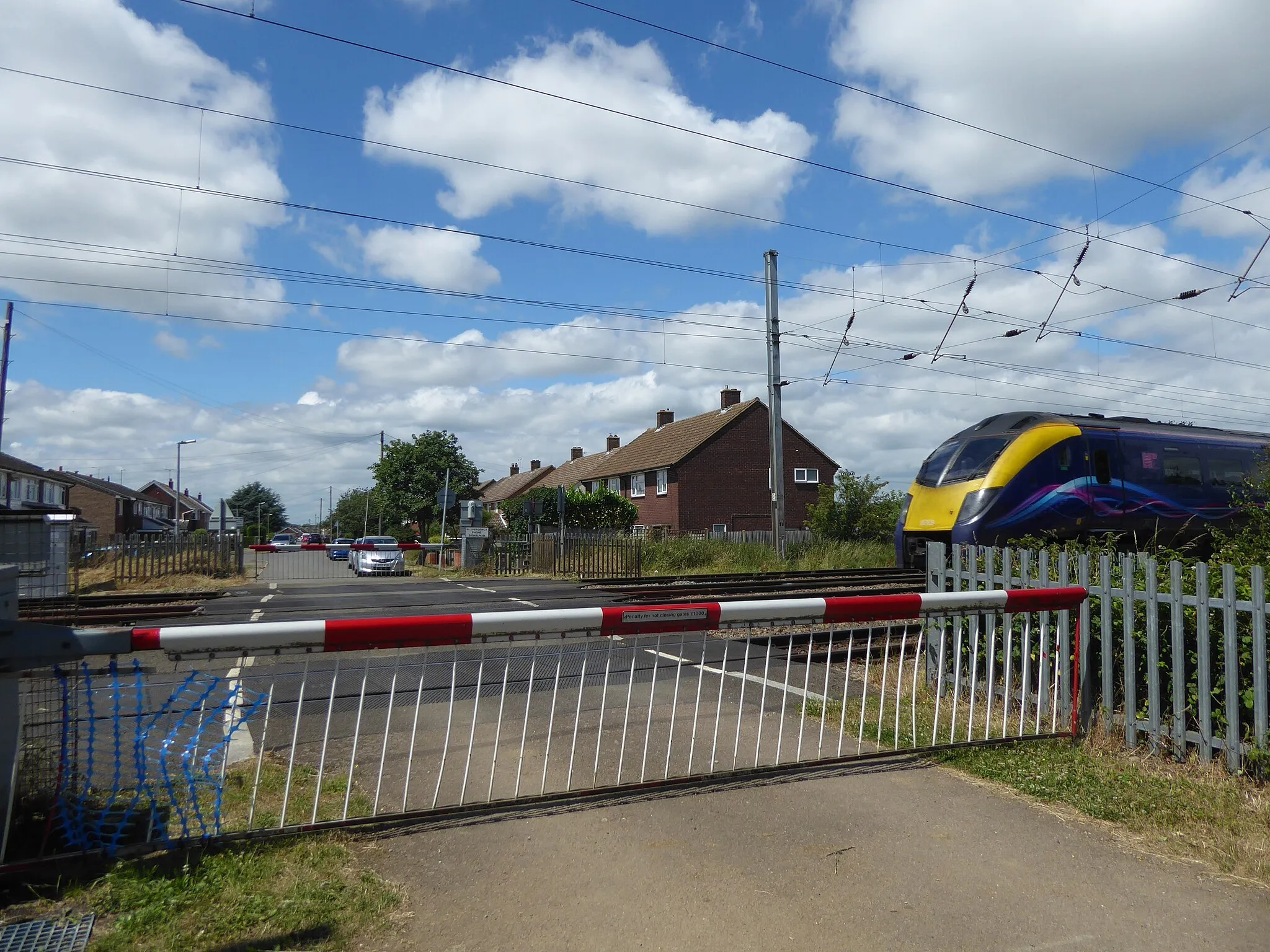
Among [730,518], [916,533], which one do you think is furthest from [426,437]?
[916,533]

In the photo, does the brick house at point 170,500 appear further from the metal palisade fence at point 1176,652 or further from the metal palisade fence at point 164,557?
the metal palisade fence at point 1176,652

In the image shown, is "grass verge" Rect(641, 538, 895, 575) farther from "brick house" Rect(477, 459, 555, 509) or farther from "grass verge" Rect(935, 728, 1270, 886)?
"brick house" Rect(477, 459, 555, 509)

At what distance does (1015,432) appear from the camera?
49.3 feet

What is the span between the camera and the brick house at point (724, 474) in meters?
48.3

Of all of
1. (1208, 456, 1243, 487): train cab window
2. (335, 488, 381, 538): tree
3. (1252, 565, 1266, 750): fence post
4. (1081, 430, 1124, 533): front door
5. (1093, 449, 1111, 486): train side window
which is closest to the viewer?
(1252, 565, 1266, 750): fence post

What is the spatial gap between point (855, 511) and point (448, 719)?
95.3 ft

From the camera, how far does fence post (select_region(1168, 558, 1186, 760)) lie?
5.14m

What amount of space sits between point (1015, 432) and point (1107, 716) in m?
10.3

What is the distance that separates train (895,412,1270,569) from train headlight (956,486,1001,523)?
0.05 feet

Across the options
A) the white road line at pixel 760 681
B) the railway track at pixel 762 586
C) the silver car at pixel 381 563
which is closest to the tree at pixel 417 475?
the silver car at pixel 381 563

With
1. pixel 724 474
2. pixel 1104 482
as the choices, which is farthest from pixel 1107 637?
pixel 724 474

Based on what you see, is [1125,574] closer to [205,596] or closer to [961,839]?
[961,839]

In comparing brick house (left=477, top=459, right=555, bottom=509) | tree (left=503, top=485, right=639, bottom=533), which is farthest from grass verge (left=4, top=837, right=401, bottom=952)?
brick house (left=477, top=459, right=555, bottom=509)

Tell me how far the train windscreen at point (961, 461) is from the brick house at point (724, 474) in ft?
95.2
